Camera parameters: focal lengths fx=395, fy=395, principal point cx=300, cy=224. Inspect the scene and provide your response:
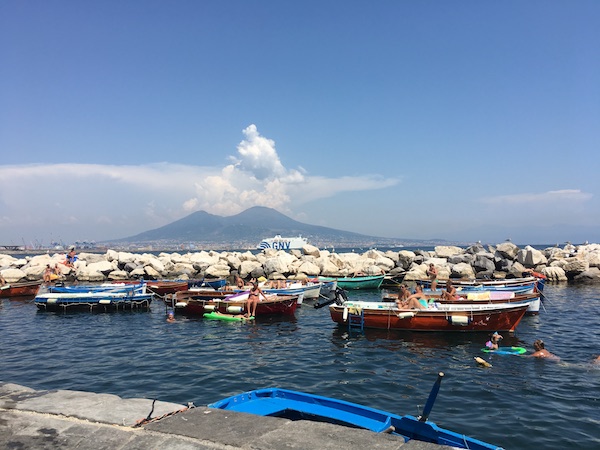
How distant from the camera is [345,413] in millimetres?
7895

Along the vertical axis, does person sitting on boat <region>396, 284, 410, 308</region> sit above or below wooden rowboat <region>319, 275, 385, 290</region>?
above

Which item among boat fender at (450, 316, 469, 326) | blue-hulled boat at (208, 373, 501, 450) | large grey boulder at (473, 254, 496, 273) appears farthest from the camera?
large grey boulder at (473, 254, 496, 273)

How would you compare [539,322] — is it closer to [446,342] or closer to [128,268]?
[446,342]

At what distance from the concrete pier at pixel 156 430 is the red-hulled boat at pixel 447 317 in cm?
1481

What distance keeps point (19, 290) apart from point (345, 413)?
36240 mm

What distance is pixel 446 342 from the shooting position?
60.5 ft

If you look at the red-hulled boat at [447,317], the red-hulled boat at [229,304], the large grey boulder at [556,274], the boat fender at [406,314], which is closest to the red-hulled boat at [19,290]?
the red-hulled boat at [229,304]

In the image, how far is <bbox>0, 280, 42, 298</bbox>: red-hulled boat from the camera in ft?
109

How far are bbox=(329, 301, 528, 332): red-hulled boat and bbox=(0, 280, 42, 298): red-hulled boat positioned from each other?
29.2 metres

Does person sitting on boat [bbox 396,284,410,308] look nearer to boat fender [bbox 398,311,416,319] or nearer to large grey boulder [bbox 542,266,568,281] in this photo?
boat fender [bbox 398,311,416,319]

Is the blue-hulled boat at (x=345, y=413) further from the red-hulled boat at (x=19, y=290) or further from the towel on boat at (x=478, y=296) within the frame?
the red-hulled boat at (x=19, y=290)

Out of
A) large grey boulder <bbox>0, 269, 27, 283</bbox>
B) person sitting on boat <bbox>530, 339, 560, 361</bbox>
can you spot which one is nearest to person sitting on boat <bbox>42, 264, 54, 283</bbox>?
large grey boulder <bbox>0, 269, 27, 283</bbox>

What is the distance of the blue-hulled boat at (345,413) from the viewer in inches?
270

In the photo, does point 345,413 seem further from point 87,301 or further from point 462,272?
point 462,272
